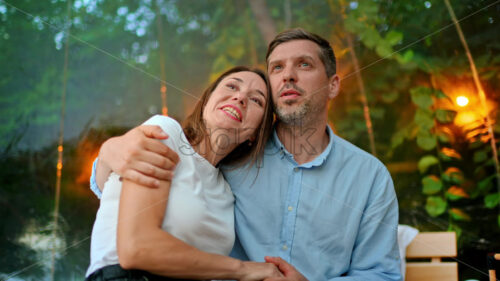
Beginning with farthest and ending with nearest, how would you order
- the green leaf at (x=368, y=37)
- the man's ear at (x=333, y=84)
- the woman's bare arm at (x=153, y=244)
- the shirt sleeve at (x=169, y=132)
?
the green leaf at (x=368, y=37), the man's ear at (x=333, y=84), the shirt sleeve at (x=169, y=132), the woman's bare arm at (x=153, y=244)

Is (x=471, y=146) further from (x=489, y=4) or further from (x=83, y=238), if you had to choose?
(x=83, y=238)

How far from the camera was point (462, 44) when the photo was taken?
1200mm

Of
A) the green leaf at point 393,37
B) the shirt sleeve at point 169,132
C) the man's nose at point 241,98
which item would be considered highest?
the green leaf at point 393,37

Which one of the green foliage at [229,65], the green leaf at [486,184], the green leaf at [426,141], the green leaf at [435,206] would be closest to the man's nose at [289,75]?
the green foliage at [229,65]

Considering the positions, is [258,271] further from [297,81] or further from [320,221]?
[297,81]

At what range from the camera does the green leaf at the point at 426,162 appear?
1.26 meters

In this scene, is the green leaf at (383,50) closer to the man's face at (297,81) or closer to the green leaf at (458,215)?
the man's face at (297,81)

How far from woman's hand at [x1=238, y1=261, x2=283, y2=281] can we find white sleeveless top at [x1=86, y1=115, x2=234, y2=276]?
72 millimetres

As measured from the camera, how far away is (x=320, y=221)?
2.68ft

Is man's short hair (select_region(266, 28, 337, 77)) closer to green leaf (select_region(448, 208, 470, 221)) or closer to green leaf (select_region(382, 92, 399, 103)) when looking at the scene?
green leaf (select_region(382, 92, 399, 103))

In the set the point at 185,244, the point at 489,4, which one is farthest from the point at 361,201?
the point at 489,4

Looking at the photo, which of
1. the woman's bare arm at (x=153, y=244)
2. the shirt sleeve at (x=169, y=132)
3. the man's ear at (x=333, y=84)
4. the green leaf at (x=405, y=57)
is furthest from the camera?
the green leaf at (x=405, y=57)

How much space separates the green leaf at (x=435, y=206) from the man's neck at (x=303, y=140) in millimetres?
601

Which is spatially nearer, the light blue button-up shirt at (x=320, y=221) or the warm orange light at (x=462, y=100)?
the light blue button-up shirt at (x=320, y=221)
